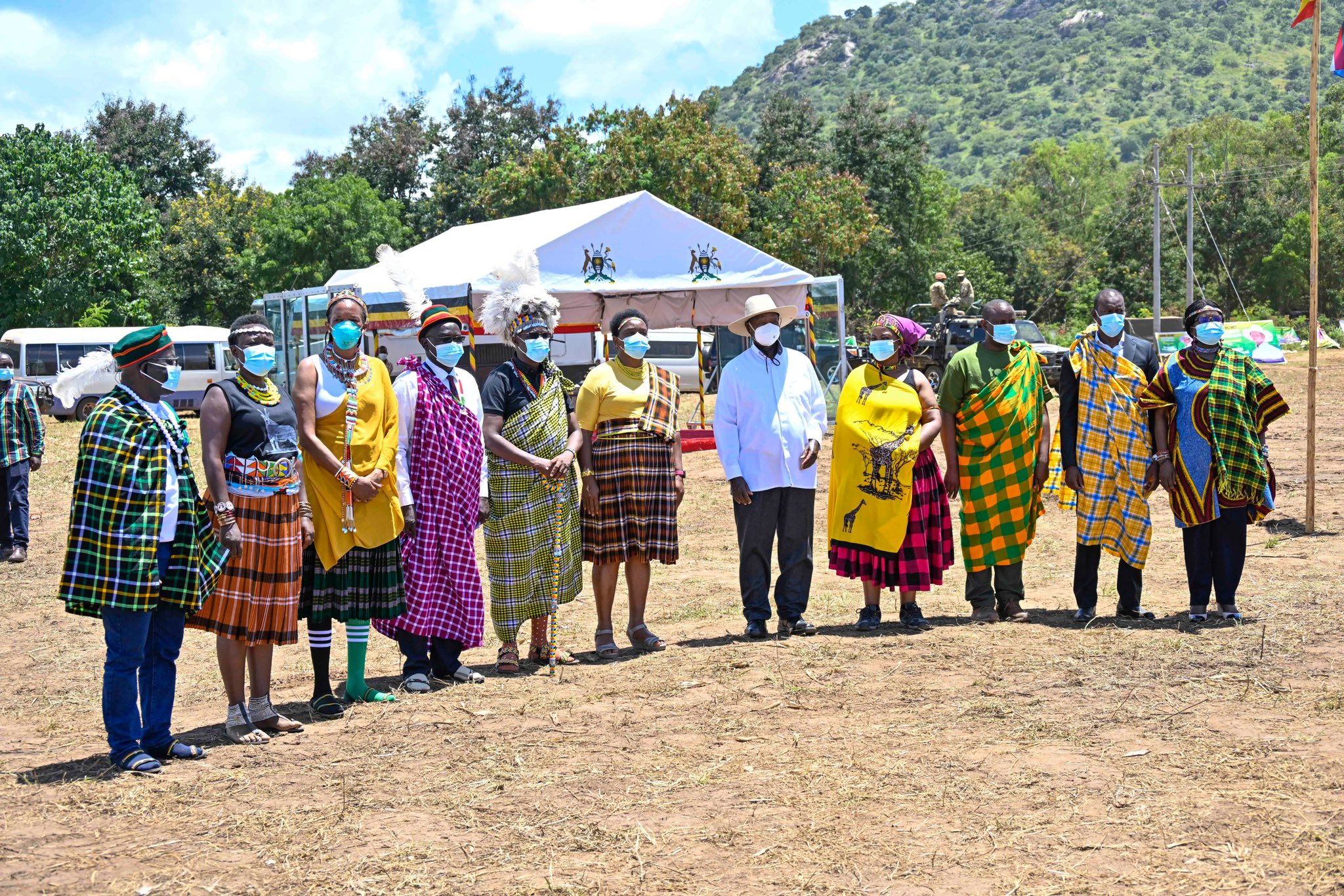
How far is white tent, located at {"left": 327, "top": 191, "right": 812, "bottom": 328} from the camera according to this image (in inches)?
631

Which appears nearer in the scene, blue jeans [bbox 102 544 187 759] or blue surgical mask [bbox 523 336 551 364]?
blue jeans [bbox 102 544 187 759]

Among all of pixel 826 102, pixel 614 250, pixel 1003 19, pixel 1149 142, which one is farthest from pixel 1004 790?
pixel 1003 19

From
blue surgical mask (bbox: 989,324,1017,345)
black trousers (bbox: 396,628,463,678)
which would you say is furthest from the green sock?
blue surgical mask (bbox: 989,324,1017,345)

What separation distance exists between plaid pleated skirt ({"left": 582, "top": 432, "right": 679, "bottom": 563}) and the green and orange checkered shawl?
185cm

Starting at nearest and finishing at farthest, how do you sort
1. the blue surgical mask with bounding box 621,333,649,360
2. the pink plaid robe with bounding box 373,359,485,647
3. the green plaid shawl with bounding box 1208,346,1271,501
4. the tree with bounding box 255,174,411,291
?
the pink plaid robe with bounding box 373,359,485,647 → the blue surgical mask with bounding box 621,333,649,360 → the green plaid shawl with bounding box 1208,346,1271,501 → the tree with bounding box 255,174,411,291

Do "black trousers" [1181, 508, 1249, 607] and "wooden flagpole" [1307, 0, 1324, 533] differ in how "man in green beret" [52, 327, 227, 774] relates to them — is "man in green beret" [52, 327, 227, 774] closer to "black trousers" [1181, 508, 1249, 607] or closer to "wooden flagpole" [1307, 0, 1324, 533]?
"black trousers" [1181, 508, 1249, 607]

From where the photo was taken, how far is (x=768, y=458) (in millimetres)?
7098

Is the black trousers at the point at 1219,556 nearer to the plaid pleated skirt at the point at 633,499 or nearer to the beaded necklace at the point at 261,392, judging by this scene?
the plaid pleated skirt at the point at 633,499

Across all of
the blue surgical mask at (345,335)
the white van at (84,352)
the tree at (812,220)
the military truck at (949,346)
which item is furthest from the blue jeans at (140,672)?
the tree at (812,220)

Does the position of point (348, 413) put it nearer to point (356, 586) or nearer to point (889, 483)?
point (356, 586)

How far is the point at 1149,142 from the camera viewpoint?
104 metres

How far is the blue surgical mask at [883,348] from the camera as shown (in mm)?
7188

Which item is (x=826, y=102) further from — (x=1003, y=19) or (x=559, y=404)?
(x=559, y=404)

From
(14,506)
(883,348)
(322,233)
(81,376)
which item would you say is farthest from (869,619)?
(322,233)
